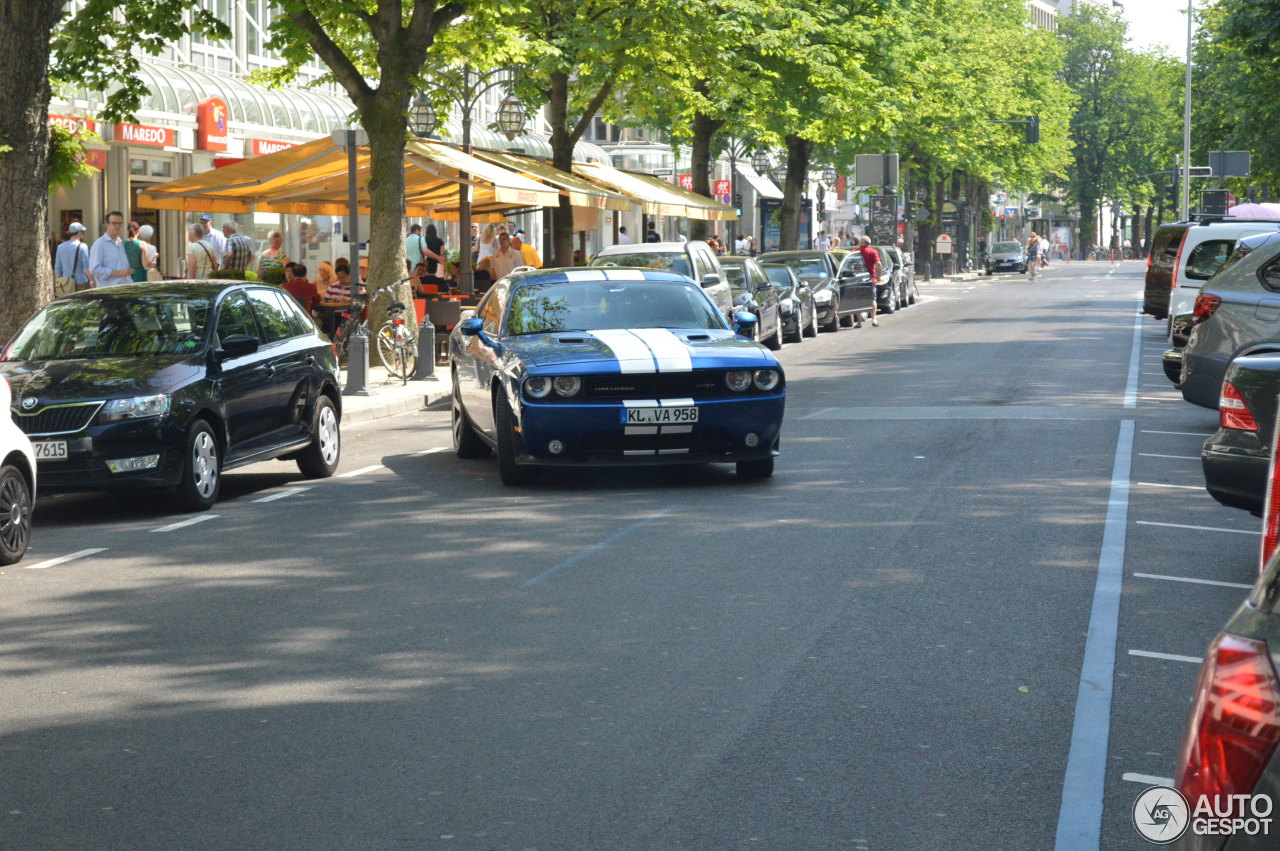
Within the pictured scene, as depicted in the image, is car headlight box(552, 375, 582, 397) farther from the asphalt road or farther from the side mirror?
the side mirror

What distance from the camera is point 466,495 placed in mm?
12336

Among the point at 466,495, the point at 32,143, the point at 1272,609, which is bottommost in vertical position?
the point at 466,495

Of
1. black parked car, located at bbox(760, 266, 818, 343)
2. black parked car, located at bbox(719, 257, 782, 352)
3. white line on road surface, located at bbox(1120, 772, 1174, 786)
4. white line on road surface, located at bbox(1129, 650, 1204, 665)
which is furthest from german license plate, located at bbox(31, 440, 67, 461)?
black parked car, located at bbox(760, 266, 818, 343)

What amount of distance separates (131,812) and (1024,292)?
56225 millimetres

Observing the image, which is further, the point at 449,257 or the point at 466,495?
the point at 449,257

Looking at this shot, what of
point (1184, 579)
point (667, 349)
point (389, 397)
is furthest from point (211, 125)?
point (1184, 579)

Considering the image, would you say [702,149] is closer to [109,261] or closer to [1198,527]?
[109,261]

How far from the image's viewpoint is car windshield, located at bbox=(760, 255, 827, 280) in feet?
123

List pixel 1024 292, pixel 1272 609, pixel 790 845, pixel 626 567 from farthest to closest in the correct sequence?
pixel 1024 292, pixel 626 567, pixel 790 845, pixel 1272 609

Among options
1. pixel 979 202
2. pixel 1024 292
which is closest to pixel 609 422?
pixel 1024 292

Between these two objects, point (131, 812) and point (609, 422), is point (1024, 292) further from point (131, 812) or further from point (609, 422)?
point (131, 812)

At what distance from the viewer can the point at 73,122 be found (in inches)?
1028

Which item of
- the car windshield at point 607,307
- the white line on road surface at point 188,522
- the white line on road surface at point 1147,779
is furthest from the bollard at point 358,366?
the white line on road surface at point 1147,779

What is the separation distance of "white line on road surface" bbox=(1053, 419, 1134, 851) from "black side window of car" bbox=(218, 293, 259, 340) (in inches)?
246
